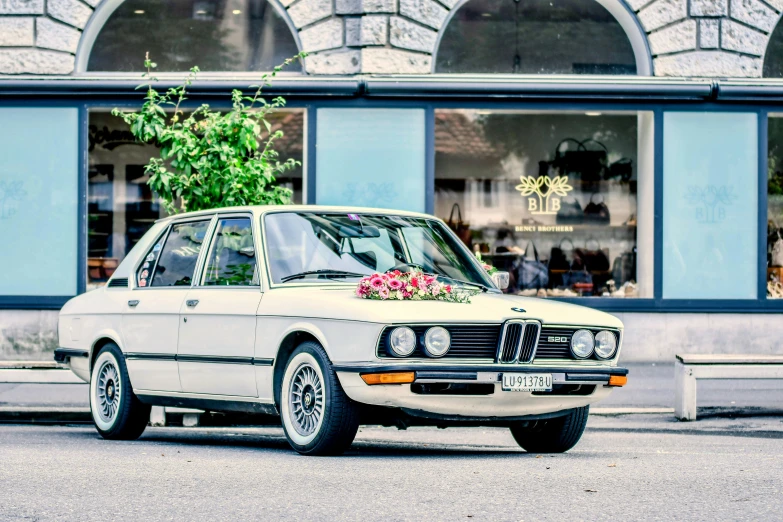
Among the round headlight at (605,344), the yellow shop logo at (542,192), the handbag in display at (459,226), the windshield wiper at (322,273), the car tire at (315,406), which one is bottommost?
the car tire at (315,406)

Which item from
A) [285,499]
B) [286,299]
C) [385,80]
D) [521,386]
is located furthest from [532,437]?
[385,80]

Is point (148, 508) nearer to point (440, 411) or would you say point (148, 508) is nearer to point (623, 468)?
point (440, 411)

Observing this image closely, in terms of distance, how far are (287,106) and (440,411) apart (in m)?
9.96

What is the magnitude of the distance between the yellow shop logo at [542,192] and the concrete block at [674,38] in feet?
A: 6.77

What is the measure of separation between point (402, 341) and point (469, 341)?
43 cm

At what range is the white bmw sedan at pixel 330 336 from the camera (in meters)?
8.36

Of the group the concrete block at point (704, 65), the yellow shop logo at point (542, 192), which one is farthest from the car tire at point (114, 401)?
the concrete block at point (704, 65)

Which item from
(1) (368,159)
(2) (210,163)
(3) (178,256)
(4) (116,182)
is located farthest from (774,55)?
(3) (178,256)

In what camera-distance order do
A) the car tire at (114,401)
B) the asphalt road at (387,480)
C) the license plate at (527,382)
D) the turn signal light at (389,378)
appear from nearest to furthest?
the asphalt road at (387,480), the turn signal light at (389,378), the license plate at (527,382), the car tire at (114,401)

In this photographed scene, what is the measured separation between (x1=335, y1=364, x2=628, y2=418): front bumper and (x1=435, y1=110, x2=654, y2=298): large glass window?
939cm

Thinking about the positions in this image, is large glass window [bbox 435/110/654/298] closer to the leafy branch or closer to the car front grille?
the leafy branch

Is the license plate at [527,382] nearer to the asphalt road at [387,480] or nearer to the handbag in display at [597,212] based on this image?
the asphalt road at [387,480]

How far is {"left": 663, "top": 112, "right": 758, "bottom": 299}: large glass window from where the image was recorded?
18031mm

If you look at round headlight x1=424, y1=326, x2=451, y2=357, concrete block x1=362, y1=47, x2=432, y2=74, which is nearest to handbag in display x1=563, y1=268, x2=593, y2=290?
concrete block x1=362, y1=47, x2=432, y2=74
